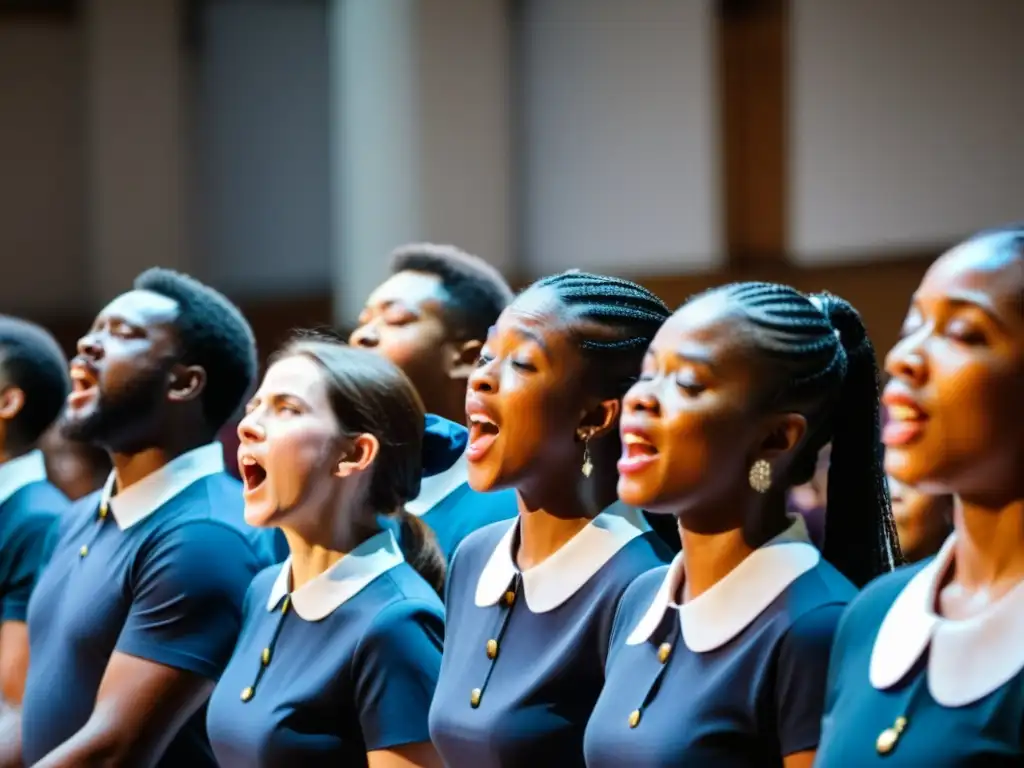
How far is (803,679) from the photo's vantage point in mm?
2006

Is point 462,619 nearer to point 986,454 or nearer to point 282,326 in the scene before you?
point 986,454

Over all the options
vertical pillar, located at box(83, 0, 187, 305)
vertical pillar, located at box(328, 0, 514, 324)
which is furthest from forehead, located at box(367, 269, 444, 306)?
vertical pillar, located at box(83, 0, 187, 305)

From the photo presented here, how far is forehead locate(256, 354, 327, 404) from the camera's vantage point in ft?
9.37

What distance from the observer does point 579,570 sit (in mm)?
2455

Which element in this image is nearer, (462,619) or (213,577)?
(462,619)

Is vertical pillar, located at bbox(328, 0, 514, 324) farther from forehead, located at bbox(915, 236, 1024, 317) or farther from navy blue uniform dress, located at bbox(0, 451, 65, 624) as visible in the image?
forehead, located at bbox(915, 236, 1024, 317)

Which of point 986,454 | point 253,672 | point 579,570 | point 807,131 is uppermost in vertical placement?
point 807,131

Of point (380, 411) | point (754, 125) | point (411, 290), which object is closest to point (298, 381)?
point (380, 411)

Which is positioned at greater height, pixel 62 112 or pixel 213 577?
pixel 62 112

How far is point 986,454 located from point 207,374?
201 cm

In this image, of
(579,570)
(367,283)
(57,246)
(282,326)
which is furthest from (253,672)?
(57,246)

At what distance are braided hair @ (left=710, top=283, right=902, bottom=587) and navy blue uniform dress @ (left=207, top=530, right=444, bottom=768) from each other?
28.1 inches

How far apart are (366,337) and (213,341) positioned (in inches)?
13.3

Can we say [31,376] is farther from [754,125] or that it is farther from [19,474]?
[754,125]
